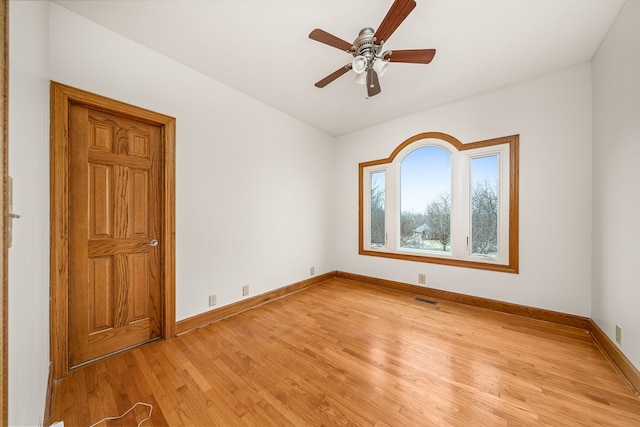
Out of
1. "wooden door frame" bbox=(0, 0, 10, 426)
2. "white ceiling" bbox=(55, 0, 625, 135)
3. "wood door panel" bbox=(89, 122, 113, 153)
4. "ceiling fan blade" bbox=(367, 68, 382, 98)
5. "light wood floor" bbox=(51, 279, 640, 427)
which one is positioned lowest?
"light wood floor" bbox=(51, 279, 640, 427)

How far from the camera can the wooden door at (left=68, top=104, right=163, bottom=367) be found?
182cm

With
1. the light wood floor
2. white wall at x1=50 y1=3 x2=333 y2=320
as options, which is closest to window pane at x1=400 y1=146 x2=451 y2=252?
the light wood floor

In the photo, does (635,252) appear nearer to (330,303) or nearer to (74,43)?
(330,303)

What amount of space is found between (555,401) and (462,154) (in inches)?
103

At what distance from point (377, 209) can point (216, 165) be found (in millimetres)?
2661

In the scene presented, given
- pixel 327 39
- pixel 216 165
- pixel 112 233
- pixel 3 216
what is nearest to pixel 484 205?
pixel 327 39

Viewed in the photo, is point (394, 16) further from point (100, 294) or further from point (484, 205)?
point (100, 294)

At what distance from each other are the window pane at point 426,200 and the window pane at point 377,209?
0.33 meters

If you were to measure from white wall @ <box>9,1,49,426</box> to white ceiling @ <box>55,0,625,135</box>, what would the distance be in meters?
0.77

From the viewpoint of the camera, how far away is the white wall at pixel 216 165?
1.87 m

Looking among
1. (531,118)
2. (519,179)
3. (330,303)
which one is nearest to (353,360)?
(330,303)

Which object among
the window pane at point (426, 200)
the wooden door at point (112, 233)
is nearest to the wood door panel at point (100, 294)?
the wooden door at point (112, 233)

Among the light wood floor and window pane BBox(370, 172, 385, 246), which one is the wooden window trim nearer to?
window pane BBox(370, 172, 385, 246)

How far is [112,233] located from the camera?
1987mm
